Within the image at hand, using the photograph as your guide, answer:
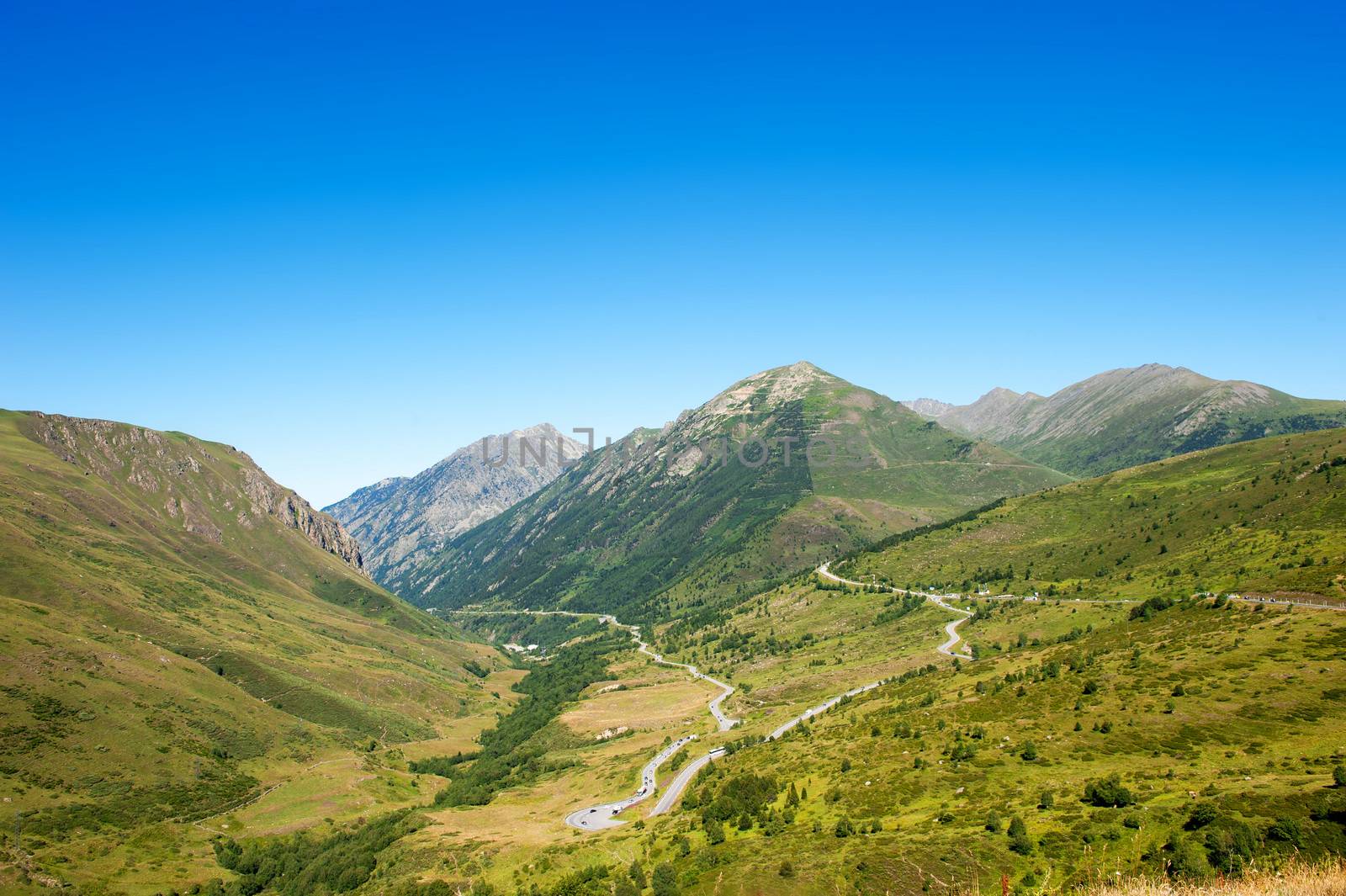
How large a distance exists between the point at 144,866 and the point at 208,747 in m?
49.8

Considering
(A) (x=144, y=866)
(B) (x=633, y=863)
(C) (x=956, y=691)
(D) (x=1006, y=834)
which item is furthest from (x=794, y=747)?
(A) (x=144, y=866)

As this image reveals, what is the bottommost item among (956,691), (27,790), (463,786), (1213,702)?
(463,786)

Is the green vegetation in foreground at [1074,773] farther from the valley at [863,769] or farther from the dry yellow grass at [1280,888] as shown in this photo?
the dry yellow grass at [1280,888]

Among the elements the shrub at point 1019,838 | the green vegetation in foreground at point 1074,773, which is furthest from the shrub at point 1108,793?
the shrub at point 1019,838

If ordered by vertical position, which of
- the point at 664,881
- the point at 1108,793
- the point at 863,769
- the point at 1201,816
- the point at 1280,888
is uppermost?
the point at 1280,888

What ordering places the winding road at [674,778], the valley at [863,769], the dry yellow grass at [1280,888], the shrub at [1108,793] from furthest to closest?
the winding road at [674,778], the shrub at [1108,793], the valley at [863,769], the dry yellow grass at [1280,888]

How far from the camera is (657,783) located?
135m

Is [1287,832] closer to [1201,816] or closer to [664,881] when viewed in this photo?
[1201,816]

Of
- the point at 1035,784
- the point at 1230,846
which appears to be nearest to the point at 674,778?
the point at 1035,784

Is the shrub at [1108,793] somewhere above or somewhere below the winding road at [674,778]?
above

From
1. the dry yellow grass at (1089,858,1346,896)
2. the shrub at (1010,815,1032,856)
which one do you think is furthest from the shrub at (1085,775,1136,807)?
the dry yellow grass at (1089,858,1346,896)

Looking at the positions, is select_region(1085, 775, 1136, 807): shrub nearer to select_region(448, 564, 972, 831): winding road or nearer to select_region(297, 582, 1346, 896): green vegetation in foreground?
select_region(297, 582, 1346, 896): green vegetation in foreground

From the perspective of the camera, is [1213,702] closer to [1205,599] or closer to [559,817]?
[1205,599]

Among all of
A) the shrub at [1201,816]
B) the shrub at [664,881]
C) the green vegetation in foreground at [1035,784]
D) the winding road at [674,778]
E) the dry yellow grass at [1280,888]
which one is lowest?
the winding road at [674,778]
